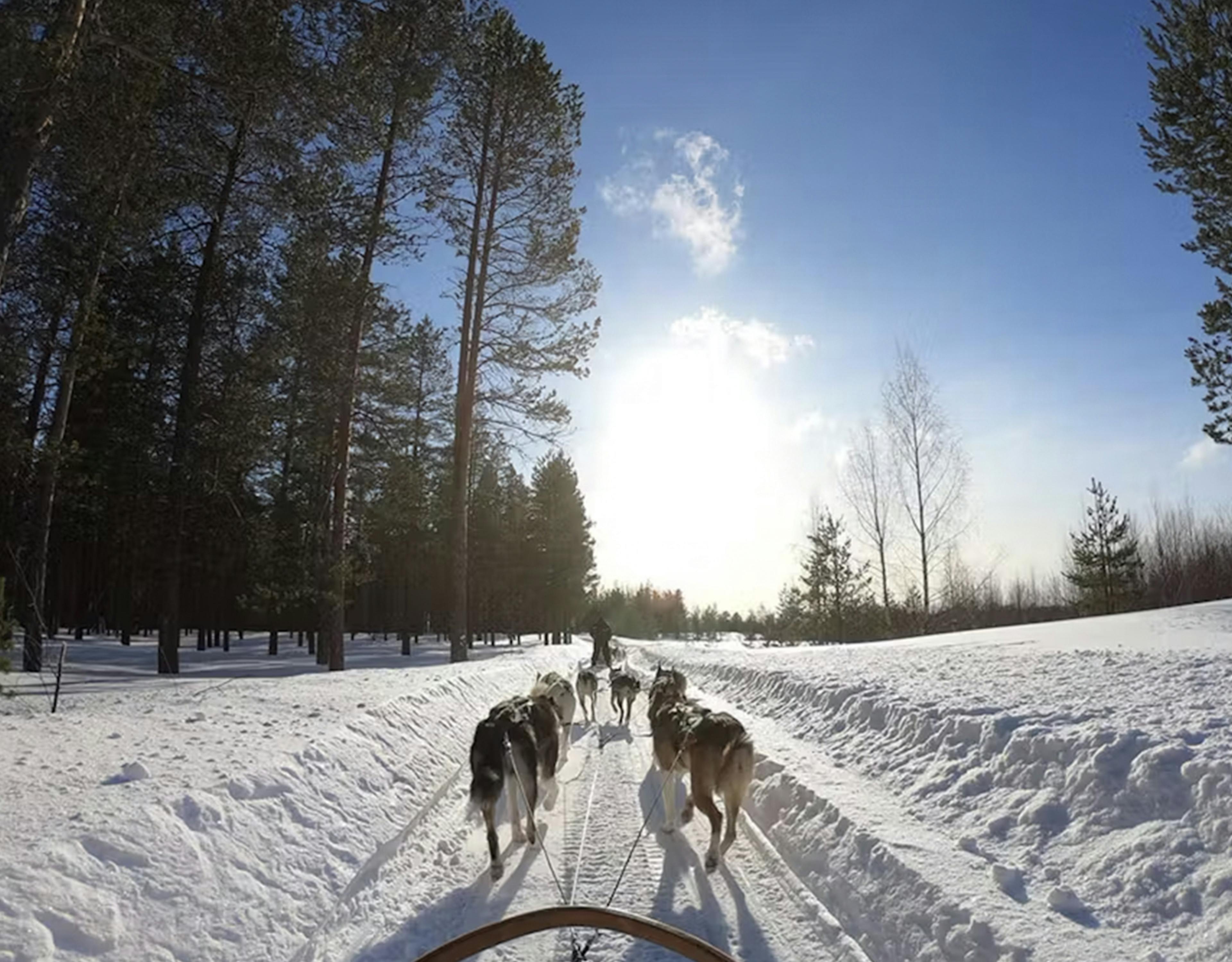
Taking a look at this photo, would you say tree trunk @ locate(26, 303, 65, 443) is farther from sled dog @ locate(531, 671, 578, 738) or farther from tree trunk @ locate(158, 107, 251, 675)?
sled dog @ locate(531, 671, 578, 738)

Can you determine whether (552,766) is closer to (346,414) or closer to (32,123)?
(32,123)

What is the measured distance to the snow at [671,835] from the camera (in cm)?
368

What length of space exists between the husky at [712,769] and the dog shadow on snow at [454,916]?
4.81ft

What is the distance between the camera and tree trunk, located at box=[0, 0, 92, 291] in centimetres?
670

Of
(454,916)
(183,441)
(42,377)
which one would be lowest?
(454,916)

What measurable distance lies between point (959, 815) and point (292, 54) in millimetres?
11435

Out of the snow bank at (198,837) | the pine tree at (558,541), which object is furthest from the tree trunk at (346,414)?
the pine tree at (558,541)

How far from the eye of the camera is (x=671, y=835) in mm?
6238

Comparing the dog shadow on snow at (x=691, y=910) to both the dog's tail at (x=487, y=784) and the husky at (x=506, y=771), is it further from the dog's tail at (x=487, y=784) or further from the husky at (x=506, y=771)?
the dog's tail at (x=487, y=784)

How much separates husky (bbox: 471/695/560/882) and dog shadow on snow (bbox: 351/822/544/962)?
0.42ft

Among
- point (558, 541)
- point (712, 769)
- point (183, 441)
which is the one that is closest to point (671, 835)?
point (712, 769)

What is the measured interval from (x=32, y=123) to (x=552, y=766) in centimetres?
811

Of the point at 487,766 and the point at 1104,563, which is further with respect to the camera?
the point at 1104,563

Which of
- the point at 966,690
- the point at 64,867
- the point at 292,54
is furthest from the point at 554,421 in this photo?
the point at 64,867
